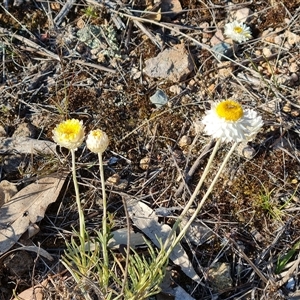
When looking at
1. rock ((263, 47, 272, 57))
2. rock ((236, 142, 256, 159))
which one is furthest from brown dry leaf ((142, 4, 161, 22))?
rock ((236, 142, 256, 159))

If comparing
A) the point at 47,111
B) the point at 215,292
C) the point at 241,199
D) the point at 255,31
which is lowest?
the point at 215,292

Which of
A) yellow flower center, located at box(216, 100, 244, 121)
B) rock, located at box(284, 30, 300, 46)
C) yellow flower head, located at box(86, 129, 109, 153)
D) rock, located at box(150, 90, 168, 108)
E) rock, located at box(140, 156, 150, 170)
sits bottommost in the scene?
rock, located at box(140, 156, 150, 170)

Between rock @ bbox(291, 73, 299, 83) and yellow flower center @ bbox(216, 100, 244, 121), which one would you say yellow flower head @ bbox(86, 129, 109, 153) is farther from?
rock @ bbox(291, 73, 299, 83)

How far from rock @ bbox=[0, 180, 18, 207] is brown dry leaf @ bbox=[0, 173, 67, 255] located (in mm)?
18

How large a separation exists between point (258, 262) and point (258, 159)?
446 mm

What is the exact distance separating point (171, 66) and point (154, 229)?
776mm

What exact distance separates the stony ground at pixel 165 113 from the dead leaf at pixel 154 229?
3 cm

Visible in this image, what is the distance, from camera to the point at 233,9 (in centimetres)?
263

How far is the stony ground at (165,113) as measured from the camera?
2.11 m

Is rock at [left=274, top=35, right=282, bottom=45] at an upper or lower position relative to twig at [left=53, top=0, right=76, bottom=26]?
lower

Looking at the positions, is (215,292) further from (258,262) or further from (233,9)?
(233,9)

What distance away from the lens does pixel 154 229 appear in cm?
216

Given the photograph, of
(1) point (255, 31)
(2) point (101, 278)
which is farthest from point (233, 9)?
(2) point (101, 278)

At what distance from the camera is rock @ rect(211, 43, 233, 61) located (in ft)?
8.20
